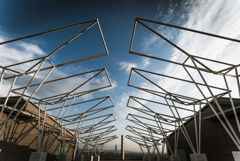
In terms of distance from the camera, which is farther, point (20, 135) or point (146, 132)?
point (146, 132)

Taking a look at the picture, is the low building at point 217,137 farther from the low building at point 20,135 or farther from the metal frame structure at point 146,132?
the low building at point 20,135

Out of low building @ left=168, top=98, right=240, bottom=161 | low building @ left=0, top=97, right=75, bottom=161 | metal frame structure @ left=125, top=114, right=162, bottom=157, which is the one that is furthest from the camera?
metal frame structure @ left=125, top=114, right=162, bottom=157

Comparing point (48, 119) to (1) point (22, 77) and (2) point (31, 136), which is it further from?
(1) point (22, 77)

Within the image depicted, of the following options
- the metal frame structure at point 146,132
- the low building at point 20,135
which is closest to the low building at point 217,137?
the metal frame structure at point 146,132

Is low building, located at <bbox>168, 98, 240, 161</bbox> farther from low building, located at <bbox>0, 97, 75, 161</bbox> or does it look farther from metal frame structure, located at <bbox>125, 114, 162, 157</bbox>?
low building, located at <bbox>0, 97, 75, 161</bbox>

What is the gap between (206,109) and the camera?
22453 millimetres

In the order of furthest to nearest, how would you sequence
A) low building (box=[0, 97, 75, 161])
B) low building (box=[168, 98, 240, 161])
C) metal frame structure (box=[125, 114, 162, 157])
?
1. metal frame structure (box=[125, 114, 162, 157])
2. low building (box=[168, 98, 240, 161])
3. low building (box=[0, 97, 75, 161])

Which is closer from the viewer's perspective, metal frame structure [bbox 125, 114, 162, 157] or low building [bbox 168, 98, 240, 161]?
low building [bbox 168, 98, 240, 161]

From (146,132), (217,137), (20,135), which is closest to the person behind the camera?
(20,135)

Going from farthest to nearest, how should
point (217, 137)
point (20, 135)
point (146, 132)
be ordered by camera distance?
point (146, 132) → point (217, 137) → point (20, 135)

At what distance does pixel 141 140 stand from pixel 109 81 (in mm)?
32881

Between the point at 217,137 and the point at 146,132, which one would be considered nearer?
the point at 217,137

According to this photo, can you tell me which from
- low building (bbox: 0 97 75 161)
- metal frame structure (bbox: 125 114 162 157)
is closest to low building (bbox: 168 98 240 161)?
metal frame structure (bbox: 125 114 162 157)

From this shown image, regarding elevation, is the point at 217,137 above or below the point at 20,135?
below
